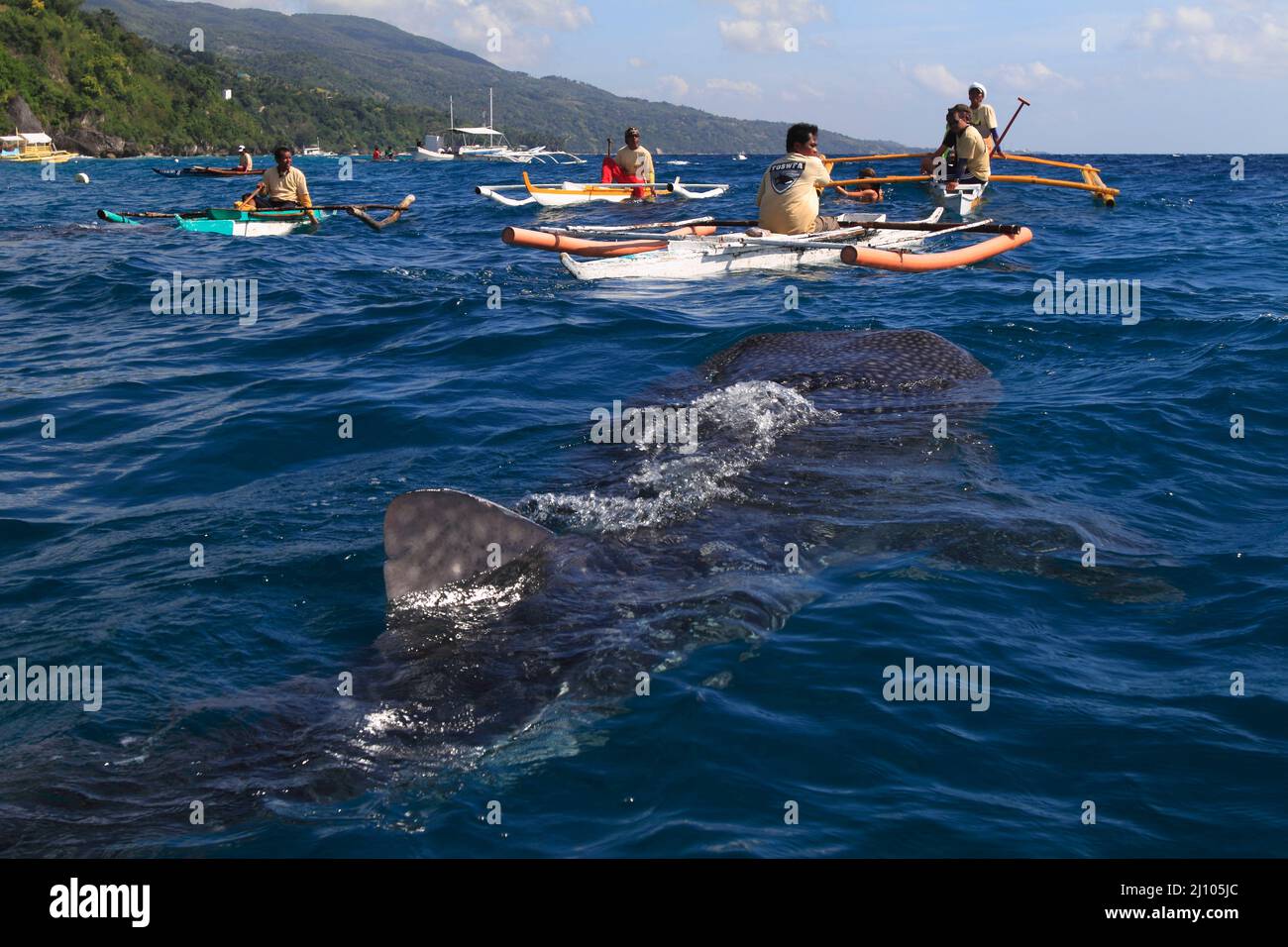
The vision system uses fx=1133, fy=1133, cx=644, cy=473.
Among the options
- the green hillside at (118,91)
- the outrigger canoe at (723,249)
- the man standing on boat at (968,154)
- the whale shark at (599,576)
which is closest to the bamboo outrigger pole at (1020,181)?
the man standing on boat at (968,154)

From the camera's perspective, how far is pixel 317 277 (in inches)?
632

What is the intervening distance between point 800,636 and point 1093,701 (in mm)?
1202

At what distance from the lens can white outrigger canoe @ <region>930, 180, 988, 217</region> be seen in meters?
21.7

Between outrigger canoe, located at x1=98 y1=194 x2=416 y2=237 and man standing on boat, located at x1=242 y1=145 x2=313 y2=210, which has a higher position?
man standing on boat, located at x1=242 y1=145 x2=313 y2=210
